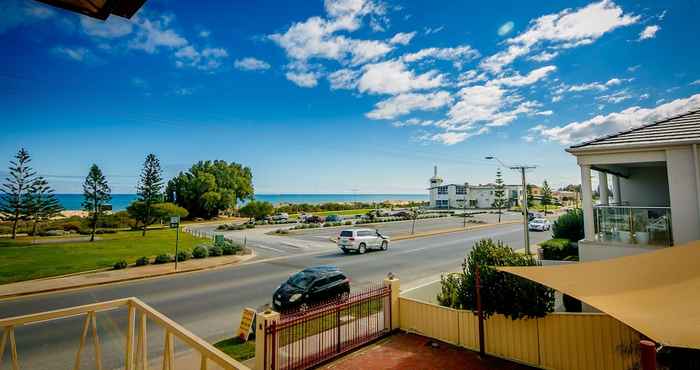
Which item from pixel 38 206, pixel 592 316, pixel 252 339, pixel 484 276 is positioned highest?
pixel 38 206

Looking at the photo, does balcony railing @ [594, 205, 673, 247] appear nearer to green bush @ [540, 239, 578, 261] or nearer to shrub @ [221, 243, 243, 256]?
green bush @ [540, 239, 578, 261]

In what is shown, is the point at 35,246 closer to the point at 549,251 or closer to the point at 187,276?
the point at 187,276

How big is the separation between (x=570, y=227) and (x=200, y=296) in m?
21.6

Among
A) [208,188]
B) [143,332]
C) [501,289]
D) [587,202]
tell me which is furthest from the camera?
[208,188]

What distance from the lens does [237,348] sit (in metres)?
9.23

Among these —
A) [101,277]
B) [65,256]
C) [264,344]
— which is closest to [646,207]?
[264,344]

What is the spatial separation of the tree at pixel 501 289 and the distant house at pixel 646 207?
102 inches

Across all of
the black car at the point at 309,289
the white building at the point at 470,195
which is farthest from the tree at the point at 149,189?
the white building at the point at 470,195

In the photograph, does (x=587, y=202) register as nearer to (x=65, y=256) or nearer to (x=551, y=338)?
(x=551, y=338)

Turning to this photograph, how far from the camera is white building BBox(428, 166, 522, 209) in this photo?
346 ft

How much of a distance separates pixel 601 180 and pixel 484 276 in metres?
9.37

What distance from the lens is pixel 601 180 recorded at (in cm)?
1455

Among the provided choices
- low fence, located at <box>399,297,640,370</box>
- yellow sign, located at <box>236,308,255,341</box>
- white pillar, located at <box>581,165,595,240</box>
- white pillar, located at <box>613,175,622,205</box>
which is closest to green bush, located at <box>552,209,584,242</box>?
white pillar, located at <box>613,175,622,205</box>

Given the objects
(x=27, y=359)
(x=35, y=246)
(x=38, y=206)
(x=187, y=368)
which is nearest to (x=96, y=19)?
(x=187, y=368)
